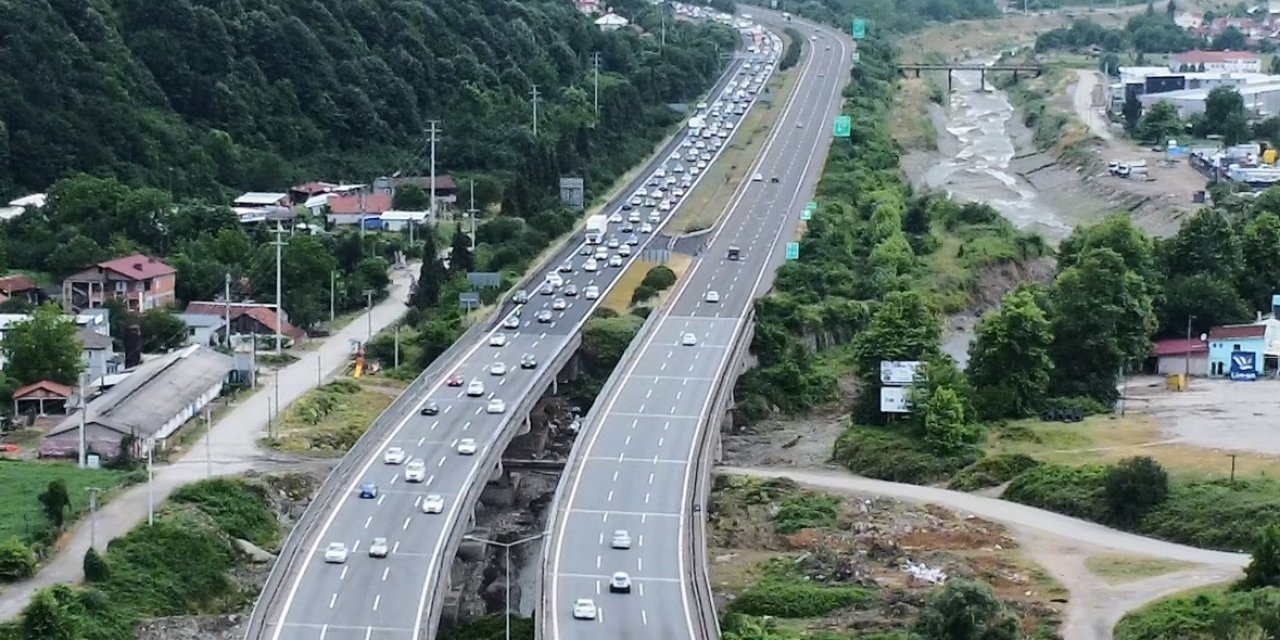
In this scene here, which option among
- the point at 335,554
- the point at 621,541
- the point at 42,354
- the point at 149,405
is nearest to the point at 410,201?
the point at 42,354

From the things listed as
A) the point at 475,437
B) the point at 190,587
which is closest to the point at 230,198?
the point at 475,437

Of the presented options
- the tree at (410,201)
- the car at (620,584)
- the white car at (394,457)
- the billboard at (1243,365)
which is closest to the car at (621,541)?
the car at (620,584)

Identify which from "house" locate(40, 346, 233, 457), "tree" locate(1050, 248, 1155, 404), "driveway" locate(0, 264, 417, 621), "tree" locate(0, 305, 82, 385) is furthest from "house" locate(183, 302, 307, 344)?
"tree" locate(1050, 248, 1155, 404)

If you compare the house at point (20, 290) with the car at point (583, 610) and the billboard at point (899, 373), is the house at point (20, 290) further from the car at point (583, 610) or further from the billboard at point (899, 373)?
the car at point (583, 610)

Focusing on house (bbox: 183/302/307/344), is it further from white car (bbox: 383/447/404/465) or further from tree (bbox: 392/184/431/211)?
tree (bbox: 392/184/431/211)

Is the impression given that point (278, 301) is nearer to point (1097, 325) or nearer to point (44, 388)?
point (44, 388)

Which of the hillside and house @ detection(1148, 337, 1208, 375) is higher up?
the hillside

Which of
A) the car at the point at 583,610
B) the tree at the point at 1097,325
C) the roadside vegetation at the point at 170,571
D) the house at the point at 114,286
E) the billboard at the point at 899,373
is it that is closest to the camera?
the car at the point at 583,610
